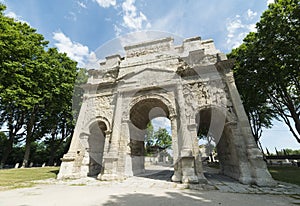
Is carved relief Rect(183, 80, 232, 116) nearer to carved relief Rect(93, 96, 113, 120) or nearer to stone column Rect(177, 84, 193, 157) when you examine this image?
stone column Rect(177, 84, 193, 157)

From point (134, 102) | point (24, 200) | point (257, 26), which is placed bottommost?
point (24, 200)

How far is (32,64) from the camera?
45.7ft

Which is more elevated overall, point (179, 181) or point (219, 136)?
point (219, 136)

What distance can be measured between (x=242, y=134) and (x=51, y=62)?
61.8 ft

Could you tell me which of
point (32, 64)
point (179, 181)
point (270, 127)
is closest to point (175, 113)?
point (179, 181)

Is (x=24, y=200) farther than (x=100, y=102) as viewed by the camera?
No

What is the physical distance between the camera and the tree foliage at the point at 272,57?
9531 mm

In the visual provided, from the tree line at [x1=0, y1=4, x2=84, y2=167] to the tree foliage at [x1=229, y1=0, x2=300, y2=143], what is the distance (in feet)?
60.7

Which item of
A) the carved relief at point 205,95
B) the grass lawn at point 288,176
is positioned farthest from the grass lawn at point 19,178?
the grass lawn at point 288,176

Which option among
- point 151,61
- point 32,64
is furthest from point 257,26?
point 32,64

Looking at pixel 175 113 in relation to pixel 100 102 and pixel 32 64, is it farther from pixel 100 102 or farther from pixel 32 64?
pixel 32 64

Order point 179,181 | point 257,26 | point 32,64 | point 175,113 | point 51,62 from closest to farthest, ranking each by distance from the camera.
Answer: point 179,181
point 175,113
point 257,26
point 32,64
point 51,62

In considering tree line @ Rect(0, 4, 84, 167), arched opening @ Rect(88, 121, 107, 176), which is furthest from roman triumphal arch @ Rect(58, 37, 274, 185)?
tree line @ Rect(0, 4, 84, 167)

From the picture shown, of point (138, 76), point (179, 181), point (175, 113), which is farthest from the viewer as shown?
point (138, 76)
